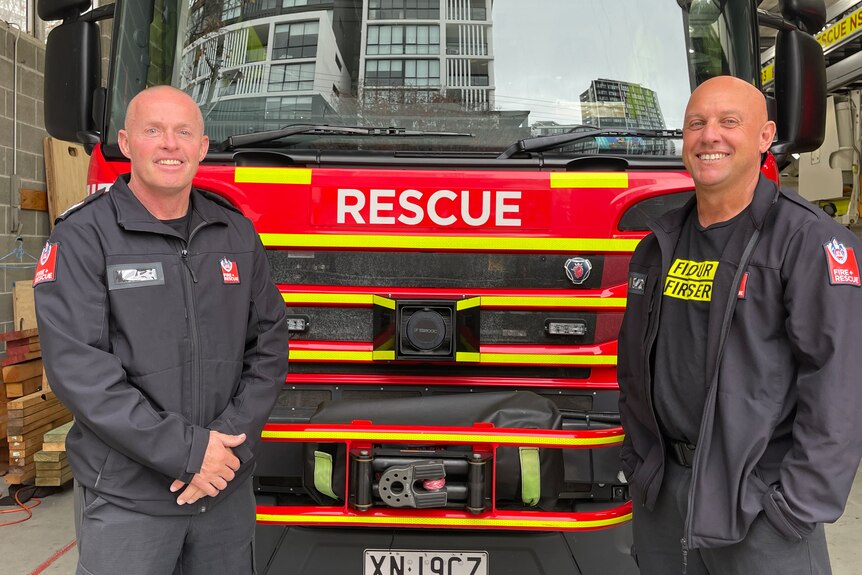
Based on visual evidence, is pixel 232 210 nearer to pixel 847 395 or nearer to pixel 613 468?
pixel 613 468

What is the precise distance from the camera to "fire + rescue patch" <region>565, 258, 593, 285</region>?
255cm

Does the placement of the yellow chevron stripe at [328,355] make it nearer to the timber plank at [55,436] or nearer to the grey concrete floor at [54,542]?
the grey concrete floor at [54,542]

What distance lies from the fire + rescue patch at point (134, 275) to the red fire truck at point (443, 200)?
667 millimetres

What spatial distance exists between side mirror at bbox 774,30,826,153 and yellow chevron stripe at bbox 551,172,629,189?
0.66m

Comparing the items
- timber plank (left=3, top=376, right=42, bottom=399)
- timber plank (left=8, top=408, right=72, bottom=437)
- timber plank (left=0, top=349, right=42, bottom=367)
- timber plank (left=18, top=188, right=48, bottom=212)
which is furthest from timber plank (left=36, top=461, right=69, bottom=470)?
timber plank (left=18, top=188, right=48, bottom=212)

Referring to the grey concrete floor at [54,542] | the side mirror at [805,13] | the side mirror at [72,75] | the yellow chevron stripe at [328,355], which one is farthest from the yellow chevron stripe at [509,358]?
the grey concrete floor at [54,542]

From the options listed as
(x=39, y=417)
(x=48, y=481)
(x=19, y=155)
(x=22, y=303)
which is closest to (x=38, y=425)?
(x=39, y=417)

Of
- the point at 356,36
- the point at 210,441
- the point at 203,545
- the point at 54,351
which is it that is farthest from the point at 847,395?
the point at 356,36

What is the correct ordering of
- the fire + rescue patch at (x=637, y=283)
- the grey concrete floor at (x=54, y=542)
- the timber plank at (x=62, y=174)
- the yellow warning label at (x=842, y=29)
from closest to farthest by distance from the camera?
1. the fire + rescue patch at (x=637, y=283)
2. the grey concrete floor at (x=54, y=542)
3. the timber plank at (x=62, y=174)
4. the yellow warning label at (x=842, y=29)

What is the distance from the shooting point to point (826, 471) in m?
1.55

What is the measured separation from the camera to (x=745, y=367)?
167cm

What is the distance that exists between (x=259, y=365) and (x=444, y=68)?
1267 millimetres

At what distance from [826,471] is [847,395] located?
0.52 feet

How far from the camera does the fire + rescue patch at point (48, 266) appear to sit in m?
1.75
